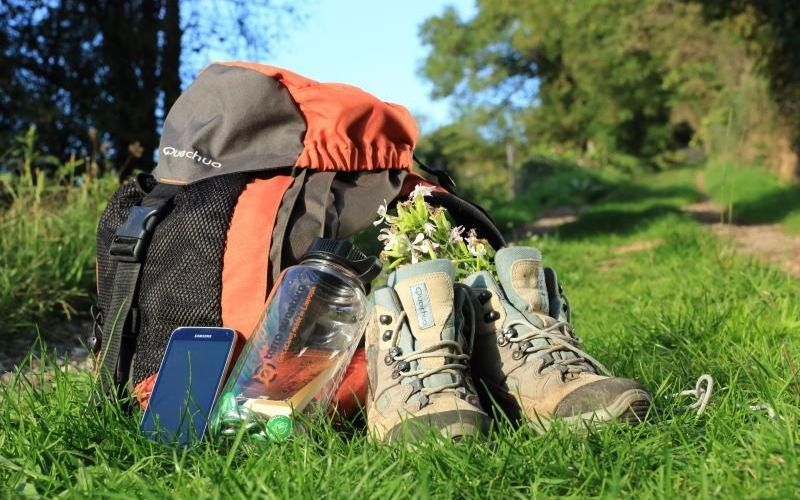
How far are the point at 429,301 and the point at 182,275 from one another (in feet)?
2.65

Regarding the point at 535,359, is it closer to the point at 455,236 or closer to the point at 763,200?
the point at 455,236

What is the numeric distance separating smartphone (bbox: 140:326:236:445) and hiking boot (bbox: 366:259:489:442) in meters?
0.43

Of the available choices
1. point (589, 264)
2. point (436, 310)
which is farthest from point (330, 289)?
point (589, 264)

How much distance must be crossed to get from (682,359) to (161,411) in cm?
182

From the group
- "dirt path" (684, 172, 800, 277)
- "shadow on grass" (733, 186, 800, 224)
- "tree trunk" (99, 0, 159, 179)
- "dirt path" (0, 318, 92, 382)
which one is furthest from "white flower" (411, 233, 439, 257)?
"shadow on grass" (733, 186, 800, 224)

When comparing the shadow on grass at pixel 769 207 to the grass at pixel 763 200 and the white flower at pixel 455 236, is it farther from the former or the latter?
the white flower at pixel 455 236

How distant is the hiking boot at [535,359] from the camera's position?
6.64 feet

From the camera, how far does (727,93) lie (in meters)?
19.3

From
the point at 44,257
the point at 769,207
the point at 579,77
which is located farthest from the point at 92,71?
the point at 579,77

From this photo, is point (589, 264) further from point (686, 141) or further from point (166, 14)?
point (686, 141)

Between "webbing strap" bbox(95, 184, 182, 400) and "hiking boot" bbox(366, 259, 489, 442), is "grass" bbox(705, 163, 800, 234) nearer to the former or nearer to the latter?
"hiking boot" bbox(366, 259, 489, 442)

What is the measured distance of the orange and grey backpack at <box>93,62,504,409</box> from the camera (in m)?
→ 2.52

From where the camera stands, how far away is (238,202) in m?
2.62

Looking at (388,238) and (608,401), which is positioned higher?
(388,238)
